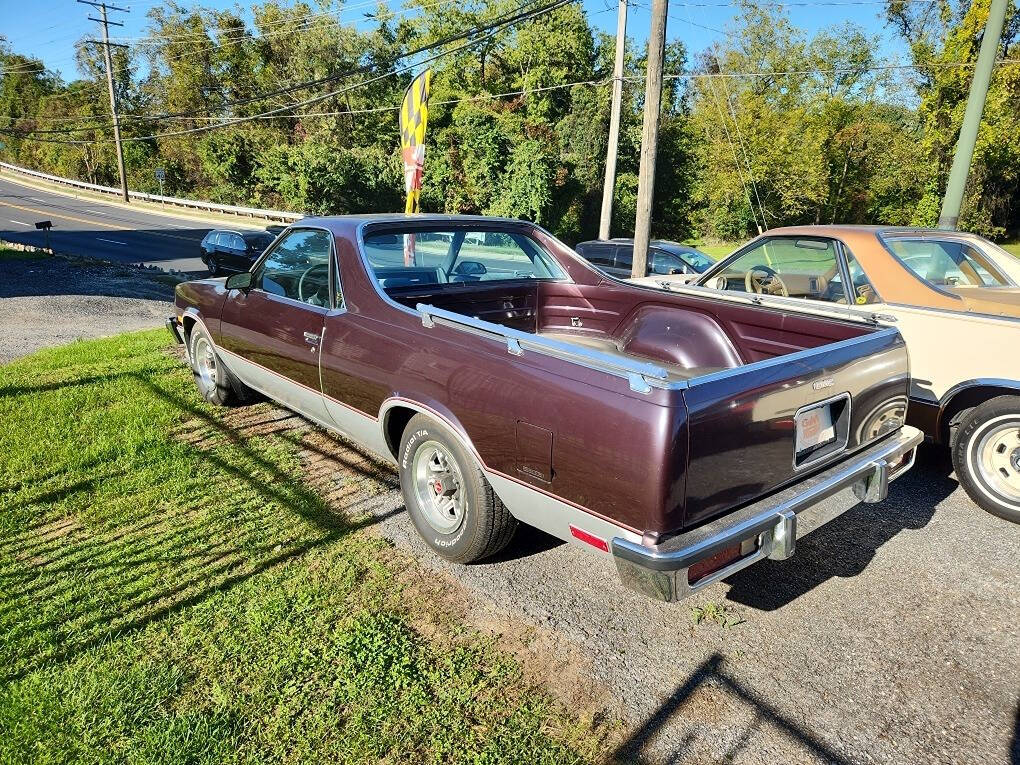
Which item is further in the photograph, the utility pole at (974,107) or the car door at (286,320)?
the utility pole at (974,107)

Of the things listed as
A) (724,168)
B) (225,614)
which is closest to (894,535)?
(225,614)

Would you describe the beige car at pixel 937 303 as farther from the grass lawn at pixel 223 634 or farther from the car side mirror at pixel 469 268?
the grass lawn at pixel 223 634

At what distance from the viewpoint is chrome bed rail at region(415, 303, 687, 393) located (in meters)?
2.37

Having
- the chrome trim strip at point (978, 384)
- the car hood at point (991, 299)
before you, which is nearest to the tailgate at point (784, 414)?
the chrome trim strip at point (978, 384)

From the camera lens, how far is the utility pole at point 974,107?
25.0ft

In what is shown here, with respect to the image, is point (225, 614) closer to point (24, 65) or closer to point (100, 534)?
point (100, 534)

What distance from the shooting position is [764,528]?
2.62 meters

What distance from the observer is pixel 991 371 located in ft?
13.6

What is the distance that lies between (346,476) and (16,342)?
6161mm

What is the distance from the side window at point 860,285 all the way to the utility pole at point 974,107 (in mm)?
3570

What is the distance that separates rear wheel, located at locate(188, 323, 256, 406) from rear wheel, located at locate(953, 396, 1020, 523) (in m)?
5.37

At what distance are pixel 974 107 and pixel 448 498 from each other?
8.26m

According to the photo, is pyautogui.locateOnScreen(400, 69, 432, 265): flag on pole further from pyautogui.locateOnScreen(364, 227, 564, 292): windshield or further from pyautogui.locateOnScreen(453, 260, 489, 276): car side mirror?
pyautogui.locateOnScreen(453, 260, 489, 276): car side mirror

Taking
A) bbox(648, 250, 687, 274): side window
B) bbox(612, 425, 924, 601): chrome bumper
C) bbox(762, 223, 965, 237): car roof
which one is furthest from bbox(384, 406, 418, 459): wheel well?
bbox(648, 250, 687, 274): side window
